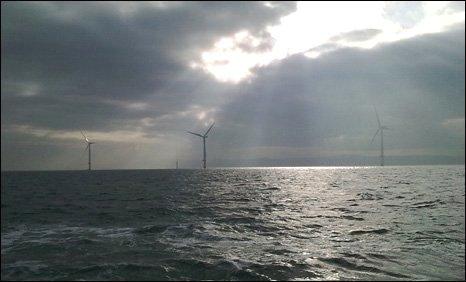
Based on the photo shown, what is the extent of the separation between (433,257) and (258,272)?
10.8 metres

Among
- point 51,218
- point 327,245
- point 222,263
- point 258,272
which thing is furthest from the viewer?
point 51,218

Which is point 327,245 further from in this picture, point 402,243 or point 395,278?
point 395,278

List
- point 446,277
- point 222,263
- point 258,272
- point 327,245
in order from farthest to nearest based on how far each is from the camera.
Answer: point 327,245 < point 222,263 < point 258,272 < point 446,277

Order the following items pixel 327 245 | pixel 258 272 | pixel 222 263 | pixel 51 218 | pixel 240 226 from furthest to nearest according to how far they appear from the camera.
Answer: pixel 51 218, pixel 240 226, pixel 327 245, pixel 222 263, pixel 258 272

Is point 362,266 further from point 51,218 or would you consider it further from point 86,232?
point 51,218

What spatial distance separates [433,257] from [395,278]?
18.3ft

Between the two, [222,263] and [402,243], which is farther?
[402,243]

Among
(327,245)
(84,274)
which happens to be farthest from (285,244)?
(84,274)

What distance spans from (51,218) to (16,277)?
2333 centimetres

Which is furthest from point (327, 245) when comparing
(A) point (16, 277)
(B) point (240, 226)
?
(A) point (16, 277)

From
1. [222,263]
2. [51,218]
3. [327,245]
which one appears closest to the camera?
[222,263]

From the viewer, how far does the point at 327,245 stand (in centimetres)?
2530

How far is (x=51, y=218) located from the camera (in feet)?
129

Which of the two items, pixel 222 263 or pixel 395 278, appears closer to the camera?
pixel 395 278
